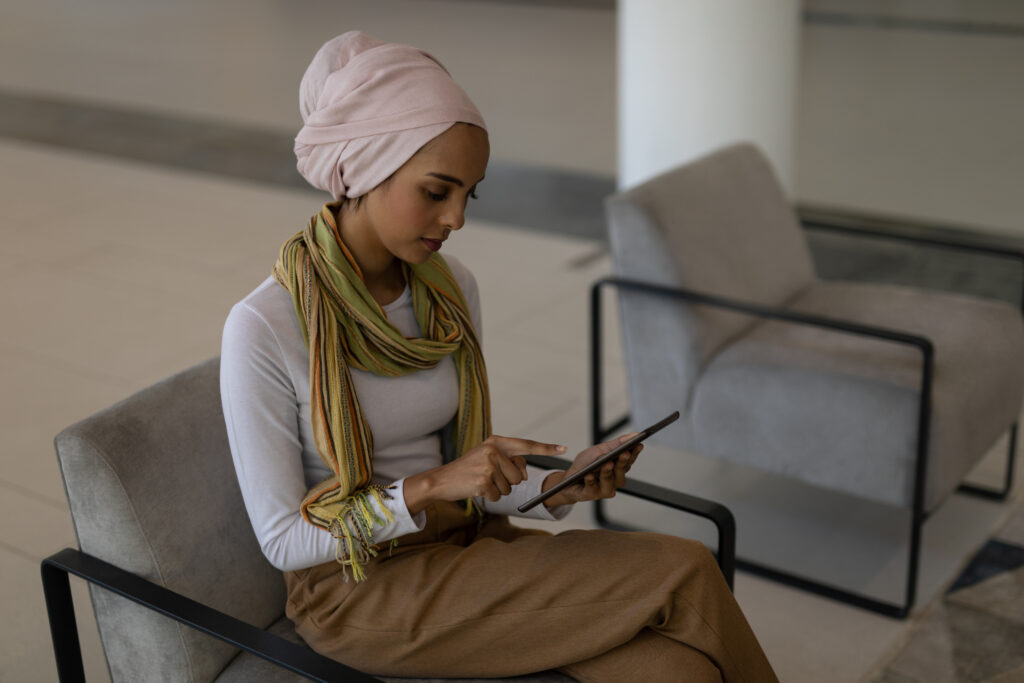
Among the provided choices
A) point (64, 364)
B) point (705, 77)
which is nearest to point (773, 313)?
point (705, 77)

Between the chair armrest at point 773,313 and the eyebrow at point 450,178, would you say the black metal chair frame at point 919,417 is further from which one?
the eyebrow at point 450,178

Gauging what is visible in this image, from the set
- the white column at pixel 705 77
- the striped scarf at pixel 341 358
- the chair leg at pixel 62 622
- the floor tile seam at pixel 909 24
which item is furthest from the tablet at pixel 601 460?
the floor tile seam at pixel 909 24

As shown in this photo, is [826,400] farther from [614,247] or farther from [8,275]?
[8,275]

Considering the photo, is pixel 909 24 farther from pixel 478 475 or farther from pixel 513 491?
pixel 478 475

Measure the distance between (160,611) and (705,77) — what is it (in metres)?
3.35

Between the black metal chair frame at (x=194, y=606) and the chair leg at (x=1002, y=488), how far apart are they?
1583 millimetres

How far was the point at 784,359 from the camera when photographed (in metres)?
2.83

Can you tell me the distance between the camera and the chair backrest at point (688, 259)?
285cm

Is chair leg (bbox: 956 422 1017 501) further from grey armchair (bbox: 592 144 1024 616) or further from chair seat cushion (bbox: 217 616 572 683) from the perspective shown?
chair seat cushion (bbox: 217 616 572 683)

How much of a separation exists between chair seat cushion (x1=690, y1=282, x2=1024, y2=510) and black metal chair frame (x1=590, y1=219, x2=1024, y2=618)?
35 millimetres

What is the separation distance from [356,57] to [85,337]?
3.07 metres

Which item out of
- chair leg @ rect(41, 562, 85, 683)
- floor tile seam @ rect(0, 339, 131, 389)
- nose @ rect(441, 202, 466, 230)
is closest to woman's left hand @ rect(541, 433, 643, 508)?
nose @ rect(441, 202, 466, 230)

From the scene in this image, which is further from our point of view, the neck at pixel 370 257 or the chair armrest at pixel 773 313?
the chair armrest at pixel 773 313

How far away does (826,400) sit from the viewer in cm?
270
